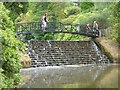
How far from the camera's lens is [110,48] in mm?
24219

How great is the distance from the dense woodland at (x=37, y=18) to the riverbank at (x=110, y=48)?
67cm

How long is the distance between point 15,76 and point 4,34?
179 centimetres

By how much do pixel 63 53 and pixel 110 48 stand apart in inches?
141

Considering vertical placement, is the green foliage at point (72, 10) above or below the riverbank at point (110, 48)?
above

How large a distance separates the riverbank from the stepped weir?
34cm

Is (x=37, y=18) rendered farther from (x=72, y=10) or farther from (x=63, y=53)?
(x=63, y=53)

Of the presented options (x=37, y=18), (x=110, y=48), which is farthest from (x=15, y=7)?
(x=37, y=18)

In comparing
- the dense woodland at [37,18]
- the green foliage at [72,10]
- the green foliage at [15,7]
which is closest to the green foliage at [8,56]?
the dense woodland at [37,18]

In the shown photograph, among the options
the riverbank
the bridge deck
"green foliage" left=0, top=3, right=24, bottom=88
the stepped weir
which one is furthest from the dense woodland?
the stepped weir

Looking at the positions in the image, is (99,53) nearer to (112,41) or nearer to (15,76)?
(112,41)

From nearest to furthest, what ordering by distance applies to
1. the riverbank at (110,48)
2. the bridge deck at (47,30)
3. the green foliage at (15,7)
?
the riverbank at (110,48)
the bridge deck at (47,30)
the green foliage at (15,7)

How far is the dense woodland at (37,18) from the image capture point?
10594 mm

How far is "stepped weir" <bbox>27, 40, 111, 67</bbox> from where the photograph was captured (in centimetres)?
2152

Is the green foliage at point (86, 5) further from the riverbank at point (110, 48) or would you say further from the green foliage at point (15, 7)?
the riverbank at point (110, 48)
